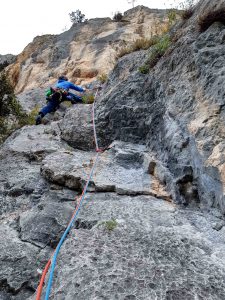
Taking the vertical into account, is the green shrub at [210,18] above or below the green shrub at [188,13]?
below

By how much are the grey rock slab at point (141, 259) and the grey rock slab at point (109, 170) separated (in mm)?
664

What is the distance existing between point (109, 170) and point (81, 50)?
11946 millimetres

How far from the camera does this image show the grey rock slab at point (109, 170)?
14.9 feet

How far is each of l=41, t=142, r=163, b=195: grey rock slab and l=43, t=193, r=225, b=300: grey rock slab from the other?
66 centimetres

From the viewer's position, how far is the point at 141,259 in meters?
2.90

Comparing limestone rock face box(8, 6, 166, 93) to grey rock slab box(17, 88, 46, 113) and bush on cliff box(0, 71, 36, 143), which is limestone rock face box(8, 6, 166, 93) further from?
bush on cliff box(0, 71, 36, 143)

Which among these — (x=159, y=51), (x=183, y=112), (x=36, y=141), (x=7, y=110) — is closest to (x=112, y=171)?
(x=183, y=112)

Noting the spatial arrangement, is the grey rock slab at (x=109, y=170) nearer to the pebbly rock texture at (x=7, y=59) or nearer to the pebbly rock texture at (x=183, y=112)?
the pebbly rock texture at (x=183, y=112)

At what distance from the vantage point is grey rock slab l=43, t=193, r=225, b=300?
99.1 inches

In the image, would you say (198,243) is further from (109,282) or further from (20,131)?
(20,131)

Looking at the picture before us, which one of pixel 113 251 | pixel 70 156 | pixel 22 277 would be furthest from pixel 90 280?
pixel 70 156

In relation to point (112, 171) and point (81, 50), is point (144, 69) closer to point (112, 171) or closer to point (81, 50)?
point (112, 171)

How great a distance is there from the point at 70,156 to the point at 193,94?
266cm

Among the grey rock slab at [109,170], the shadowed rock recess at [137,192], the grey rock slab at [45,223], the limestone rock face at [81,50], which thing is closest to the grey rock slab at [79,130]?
the shadowed rock recess at [137,192]
